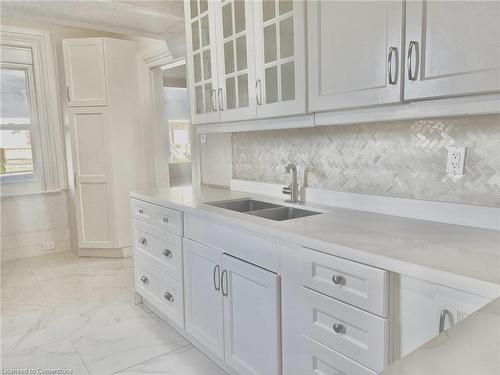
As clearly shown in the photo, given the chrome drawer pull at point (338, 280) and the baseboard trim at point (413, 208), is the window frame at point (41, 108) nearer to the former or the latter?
the baseboard trim at point (413, 208)

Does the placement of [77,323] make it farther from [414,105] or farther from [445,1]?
[445,1]

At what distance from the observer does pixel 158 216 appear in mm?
2572

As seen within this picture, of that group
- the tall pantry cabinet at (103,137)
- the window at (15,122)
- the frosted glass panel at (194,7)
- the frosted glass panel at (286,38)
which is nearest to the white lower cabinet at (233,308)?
the frosted glass panel at (286,38)

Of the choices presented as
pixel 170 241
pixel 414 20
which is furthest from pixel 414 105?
pixel 170 241

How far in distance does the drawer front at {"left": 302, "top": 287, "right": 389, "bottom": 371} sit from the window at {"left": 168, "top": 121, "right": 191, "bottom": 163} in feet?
16.7

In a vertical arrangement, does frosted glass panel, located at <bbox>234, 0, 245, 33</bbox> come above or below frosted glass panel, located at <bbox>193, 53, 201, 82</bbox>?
above

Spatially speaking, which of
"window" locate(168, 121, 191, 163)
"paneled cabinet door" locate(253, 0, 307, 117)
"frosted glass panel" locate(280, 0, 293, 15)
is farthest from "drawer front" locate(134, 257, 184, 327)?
"window" locate(168, 121, 191, 163)

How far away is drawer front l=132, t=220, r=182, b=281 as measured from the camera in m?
2.41

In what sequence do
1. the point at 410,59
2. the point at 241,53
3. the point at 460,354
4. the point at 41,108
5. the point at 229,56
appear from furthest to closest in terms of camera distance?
the point at 41,108, the point at 229,56, the point at 241,53, the point at 410,59, the point at 460,354

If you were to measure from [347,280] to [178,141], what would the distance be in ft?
17.5

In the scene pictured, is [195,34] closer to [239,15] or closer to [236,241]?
[239,15]

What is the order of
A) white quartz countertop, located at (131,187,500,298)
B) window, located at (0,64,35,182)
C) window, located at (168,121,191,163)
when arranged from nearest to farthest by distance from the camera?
white quartz countertop, located at (131,187,500,298)
window, located at (0,64,35,182)
window, located at (168,121,191,163)

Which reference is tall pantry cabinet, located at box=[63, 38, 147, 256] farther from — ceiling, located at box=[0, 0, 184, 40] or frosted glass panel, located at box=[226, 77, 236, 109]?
frosted glass panel, located at box=[226, 77, 236, 109]

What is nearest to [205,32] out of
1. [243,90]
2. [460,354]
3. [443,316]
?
[243,90]
